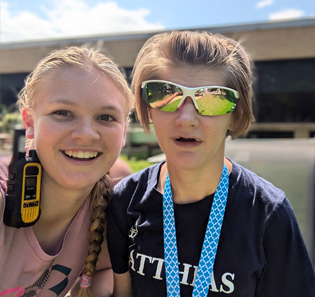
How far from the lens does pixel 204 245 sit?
4.62 feet

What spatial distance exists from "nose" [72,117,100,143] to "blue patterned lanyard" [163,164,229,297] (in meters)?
0.55

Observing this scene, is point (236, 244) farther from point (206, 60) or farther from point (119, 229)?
point (206, 60)

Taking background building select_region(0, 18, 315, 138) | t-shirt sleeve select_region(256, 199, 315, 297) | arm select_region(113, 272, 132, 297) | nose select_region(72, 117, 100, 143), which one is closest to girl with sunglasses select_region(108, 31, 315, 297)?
t-shirt sleeve select_region(256, 199, 315, 297)

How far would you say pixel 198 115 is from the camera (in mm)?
1385

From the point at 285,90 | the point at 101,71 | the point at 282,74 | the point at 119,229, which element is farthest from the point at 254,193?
the point at 282,74

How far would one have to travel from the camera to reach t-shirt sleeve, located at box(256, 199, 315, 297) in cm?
134

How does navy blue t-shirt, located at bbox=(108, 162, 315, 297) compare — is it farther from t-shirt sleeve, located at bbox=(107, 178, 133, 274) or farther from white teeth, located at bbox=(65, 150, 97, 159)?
A: white teeth, located at bbox=(65, 150, 97, 159)

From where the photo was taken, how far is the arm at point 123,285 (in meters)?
1.80

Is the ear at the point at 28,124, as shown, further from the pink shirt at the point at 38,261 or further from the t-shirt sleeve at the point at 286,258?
the t-shirt sleeve at the point at 286,258

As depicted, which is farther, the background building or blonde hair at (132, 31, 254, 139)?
the background building

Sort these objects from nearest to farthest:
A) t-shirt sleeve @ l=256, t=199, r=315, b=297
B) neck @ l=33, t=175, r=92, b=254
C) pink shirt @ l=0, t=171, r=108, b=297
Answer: t-shirt sleeve @ l=256, t=199, r=315, b=297
pink shirt @ l=0, t=171, r=108, b=297
neck @ l=33, t=175, r=92, b=254

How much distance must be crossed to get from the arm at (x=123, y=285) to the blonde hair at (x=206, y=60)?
1086mm

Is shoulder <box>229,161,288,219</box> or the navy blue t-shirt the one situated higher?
shoulder <box>229,161,288,219</box>

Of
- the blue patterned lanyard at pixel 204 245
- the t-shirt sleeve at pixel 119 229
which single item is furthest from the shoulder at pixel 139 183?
the blue patterned lanyard at pixel 204 245
